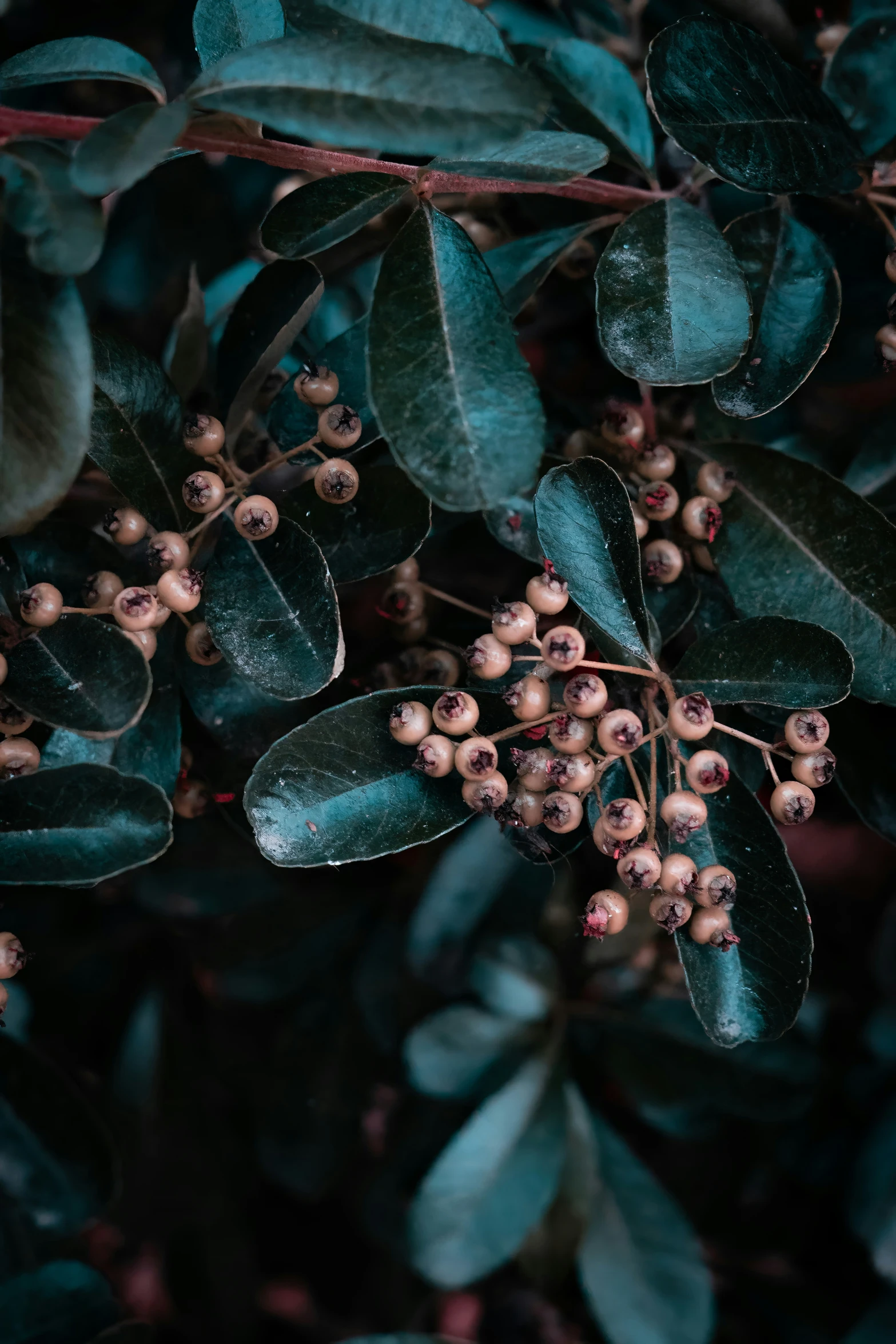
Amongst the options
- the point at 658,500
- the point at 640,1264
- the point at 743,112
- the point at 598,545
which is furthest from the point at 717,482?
the point at 640,1264

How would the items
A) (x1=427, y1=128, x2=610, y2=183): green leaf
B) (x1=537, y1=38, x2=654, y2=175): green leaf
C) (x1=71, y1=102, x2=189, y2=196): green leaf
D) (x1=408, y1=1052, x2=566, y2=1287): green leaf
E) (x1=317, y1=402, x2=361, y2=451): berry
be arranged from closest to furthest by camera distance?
(x1=71, y1=102, x2=189, y2=196): green leaf, (x1=427, y1=128, x2=610, y2=183): green leaf, (x1=317, y1=402, x2=361, y2=451): berry, (x1=537, y1=38, x2=654, y2=175): green leaf, (x1=408, y1=1052, x2=566, y2=1287): green leaf

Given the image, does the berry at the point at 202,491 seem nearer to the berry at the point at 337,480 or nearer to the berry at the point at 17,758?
the berry at the point at 337,480

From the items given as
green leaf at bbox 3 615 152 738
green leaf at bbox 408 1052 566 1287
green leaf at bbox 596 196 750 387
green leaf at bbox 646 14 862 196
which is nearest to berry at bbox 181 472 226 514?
green leaf at bbox 3 615 152 738

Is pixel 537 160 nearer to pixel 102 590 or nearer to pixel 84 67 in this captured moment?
pixel 84 67

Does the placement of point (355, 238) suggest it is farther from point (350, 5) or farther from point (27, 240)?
point (27, 240)

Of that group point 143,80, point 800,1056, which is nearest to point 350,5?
point 143,80

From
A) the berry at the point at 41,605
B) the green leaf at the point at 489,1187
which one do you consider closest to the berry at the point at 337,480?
the berry at the point at 41,605

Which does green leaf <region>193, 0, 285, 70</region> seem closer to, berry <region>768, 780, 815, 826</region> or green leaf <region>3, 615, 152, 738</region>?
green leaf <region>3, 615, 152, 738</region>
